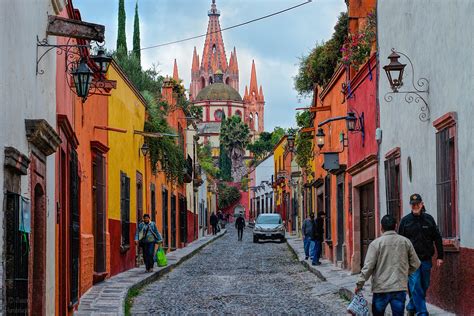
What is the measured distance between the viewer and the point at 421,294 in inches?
460

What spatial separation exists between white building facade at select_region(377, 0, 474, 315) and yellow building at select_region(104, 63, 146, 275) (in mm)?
6376

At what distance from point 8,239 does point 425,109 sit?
734 centimetres

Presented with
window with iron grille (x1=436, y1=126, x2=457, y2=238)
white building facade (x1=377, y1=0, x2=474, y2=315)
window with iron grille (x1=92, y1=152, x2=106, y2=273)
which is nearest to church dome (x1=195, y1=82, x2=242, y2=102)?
window with iron grille (x1=92, y1=152, x2=106, y2=273)

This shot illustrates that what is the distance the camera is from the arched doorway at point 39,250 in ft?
34.7

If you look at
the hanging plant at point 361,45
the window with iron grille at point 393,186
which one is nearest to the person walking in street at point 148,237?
the hanging plant at point 361,45

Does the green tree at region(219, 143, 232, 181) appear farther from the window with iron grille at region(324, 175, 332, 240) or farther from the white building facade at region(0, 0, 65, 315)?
the white building facade at region(0, 0, 65, 315)

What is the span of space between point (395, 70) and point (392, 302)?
4781mm

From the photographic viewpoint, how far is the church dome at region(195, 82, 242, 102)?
154 metres

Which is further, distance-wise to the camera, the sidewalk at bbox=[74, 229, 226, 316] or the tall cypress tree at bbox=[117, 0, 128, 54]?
the tall cypress tree at bbox=[117, 0, 128, 54]

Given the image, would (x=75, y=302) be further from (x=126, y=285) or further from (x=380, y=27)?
(x=380, y=27)

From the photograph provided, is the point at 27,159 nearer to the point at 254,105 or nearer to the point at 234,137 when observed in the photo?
the point at 234,137

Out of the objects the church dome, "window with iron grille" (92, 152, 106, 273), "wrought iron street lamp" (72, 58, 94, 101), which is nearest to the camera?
"wrought iron street lamp" (72, 58, 94, 101)

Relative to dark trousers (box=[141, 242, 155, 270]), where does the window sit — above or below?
above

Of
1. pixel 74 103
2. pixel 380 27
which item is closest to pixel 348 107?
pixel 380 27
